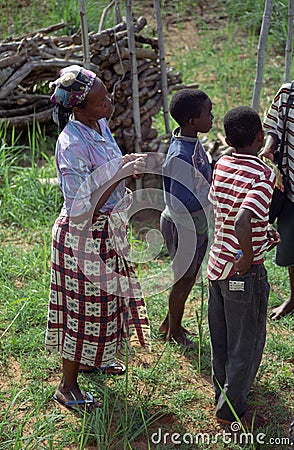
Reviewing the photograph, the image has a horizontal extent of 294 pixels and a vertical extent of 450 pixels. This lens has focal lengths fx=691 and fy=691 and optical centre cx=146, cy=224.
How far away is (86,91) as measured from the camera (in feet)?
8.66

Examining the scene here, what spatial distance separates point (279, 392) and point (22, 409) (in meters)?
1.15

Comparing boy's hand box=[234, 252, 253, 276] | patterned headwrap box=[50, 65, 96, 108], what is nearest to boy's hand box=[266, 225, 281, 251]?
boy's hand box=[234, 252, 253, 276]

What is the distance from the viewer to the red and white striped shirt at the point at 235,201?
246 cm

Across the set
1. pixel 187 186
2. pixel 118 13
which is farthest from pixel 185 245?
pixel 118 13

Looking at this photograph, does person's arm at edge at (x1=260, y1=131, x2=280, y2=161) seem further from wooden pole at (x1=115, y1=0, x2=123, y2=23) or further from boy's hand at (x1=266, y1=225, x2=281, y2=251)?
wooden pole at (x1=115, y1=0, x2=123, y2=23)

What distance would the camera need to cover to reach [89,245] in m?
2.75

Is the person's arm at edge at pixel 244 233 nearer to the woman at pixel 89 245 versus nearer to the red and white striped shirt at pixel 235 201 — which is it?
the red and white striped shirt at pixel 235 201

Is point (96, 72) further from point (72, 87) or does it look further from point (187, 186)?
point (72, 87)

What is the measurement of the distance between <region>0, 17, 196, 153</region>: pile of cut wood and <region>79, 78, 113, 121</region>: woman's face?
2.18 metres

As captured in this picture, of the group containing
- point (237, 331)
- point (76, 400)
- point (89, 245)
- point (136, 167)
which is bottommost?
point (76, 400)

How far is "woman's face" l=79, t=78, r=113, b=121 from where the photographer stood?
8.70 ft

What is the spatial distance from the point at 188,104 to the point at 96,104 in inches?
20.6

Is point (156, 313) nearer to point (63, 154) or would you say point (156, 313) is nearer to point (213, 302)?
point (213, 302)

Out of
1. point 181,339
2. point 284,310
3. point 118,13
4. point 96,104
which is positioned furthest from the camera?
point 118,13
